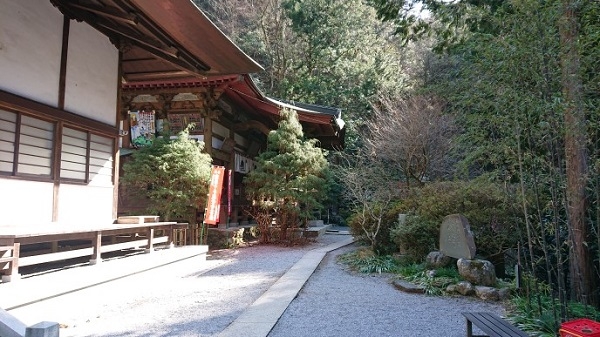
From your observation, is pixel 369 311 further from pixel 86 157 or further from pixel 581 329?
pixel 86 157

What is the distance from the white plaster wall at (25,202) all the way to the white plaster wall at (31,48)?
121 centimetres

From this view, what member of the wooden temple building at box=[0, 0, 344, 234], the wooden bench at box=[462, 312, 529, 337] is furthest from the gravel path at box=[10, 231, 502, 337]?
the wooden temple building at box=[0, 0, 344, 234]

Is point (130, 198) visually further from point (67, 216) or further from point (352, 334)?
point (352, 334)

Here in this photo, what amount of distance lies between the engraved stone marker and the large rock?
22cm

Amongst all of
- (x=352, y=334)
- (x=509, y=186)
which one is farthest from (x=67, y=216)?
(x=509, y=186)

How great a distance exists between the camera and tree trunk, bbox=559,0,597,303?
3.08 meters

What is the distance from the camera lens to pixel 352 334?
362 centimetres

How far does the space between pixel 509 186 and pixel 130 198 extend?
9.38 m

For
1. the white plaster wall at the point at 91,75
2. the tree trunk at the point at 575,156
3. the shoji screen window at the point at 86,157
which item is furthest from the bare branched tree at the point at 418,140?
the white plaster wall at the point at 91,75

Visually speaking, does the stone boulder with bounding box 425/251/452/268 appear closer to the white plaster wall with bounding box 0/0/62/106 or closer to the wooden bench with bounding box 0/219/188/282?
the wooden bench with bounding box 0/219/188/282

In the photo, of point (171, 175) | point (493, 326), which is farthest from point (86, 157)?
point (493, 326)

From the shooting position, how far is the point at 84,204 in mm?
6305

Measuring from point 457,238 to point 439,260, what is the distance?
1.66 feet

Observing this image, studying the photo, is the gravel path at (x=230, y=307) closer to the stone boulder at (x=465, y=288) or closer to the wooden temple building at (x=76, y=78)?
the stone boulder at (x=465, y=288)
